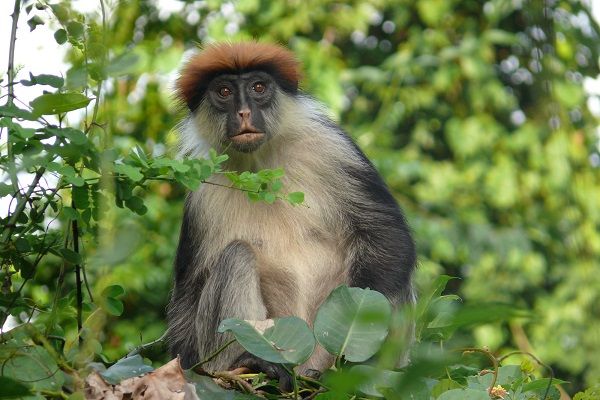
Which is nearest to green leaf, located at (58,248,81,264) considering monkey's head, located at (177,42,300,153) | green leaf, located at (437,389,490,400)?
green leaf, located at (437,389,490,400)

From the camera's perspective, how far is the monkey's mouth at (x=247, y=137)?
5.69m

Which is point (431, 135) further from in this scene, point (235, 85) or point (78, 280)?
point (78, 280)

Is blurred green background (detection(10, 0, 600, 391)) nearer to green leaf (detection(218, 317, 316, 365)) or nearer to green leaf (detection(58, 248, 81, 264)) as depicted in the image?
green leaf (detection(58, 248, 81, 264))

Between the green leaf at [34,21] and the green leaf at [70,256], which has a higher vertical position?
the green leaf at [34,21]

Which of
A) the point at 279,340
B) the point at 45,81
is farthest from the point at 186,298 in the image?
the point at 279,340

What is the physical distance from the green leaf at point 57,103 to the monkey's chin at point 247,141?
8.82ft

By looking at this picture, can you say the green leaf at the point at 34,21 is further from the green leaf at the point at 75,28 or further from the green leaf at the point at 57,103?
the green leaf at the point at 57,103

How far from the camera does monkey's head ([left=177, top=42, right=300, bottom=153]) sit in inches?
237

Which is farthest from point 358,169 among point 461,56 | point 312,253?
point 461,56

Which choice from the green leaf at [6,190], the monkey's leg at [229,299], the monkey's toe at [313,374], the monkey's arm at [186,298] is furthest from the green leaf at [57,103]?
the monkey's arm at [186,298]

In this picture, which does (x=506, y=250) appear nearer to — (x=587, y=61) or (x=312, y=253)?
(x=312, y=253)

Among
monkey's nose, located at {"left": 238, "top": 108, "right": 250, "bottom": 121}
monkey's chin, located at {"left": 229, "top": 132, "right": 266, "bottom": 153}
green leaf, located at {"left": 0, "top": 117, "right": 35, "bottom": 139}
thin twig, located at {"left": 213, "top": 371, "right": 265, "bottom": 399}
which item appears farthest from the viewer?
monkey's nose, located at {"left": 238, "top": 108, "right": 250, "bottom": 121}

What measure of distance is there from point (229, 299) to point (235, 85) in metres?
1.62

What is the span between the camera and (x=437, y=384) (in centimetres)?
327
